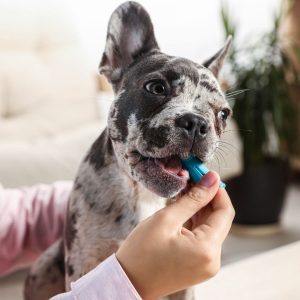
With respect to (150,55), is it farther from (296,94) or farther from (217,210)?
(296,94)

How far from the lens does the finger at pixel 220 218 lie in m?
0.52

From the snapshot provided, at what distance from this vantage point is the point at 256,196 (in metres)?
1.98

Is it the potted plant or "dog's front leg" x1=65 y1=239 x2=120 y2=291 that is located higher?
"dog's front leg" x1=65 y1=239 x2=120 y2=291

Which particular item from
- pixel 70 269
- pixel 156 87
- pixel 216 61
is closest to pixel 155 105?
pixel 156 87

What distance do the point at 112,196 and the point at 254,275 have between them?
0.23m

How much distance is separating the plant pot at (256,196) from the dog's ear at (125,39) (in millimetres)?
1352

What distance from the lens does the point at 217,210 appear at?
1.78 feet

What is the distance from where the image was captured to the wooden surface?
2.17 feet

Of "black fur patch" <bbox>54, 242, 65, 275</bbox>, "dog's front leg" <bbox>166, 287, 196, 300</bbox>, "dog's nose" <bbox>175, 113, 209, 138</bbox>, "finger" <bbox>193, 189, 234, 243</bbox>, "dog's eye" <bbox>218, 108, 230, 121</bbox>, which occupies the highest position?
"dog's nose" <bbox>175, 113, 209, 138</bbox>

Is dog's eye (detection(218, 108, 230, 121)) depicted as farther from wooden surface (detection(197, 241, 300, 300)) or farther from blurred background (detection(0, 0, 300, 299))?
wooden surface (detection(197, 241, 300, 300))

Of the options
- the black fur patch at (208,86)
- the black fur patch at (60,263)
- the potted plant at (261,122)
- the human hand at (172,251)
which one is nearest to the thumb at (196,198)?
the human hand at (172,251)

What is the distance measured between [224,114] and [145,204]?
0.15m

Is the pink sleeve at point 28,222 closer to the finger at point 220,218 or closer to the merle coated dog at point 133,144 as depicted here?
the merle coated dog at point 133,144

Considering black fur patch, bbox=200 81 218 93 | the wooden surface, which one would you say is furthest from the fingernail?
the wooden surface
